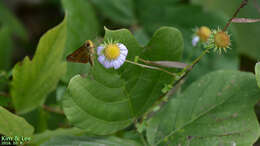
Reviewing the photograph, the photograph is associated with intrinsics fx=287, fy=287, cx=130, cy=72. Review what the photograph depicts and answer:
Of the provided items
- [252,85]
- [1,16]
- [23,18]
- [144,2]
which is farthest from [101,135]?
[23,18]

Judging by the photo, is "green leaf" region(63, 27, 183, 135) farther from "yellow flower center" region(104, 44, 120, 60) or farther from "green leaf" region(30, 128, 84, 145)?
"green leaf" region(30, 128, 84, 145)

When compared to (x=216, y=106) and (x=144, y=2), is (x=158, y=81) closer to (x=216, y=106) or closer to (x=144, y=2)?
(x=216, y=106)

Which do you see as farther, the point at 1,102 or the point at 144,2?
the point at 144,2

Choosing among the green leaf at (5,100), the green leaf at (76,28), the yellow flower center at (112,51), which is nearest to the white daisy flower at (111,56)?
the yellow flower center at (112,51)

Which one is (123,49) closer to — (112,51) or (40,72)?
(112,51)

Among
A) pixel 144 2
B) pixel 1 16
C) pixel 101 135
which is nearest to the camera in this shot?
pixel 101 135

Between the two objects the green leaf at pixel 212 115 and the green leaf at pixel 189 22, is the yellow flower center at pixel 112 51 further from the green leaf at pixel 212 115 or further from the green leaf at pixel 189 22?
the green leaf at pixel 189 22
